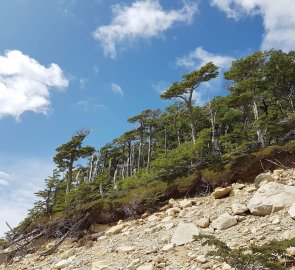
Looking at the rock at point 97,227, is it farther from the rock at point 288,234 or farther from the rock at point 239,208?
the rock at point 288,234

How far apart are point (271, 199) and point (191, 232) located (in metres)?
3.27

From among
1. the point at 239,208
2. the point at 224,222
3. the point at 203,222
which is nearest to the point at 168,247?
the point at 203,222

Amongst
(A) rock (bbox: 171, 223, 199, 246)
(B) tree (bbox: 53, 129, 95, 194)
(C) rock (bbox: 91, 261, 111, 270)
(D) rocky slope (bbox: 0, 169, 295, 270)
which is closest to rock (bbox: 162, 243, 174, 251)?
(D) rocky slope (bbox: 0, 169, 295, 270)

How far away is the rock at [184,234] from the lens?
11.5 m

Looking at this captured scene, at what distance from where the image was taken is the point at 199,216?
13.9m

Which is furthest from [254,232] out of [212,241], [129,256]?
[129,256]

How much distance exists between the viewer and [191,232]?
11797 mm

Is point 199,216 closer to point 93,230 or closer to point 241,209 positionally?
point 241,209

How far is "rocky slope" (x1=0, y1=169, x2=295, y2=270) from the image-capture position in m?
10.1

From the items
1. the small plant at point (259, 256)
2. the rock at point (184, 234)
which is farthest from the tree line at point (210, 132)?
the small plant at point (259, 256)

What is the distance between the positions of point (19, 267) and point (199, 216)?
392 inches

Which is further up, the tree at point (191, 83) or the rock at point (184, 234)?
the tree at point (191, 83)

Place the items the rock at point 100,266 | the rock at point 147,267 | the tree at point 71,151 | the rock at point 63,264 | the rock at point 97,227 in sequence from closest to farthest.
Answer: the rock at point 147,267
the rock at point 100,266
the rock at point 63,264
the rock at point 97,227
the tree at point 71,151

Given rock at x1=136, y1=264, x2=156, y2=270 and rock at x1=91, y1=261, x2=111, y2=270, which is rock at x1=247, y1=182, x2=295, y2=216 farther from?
rock at x1=91, y1=261, x2=111, y2=270
